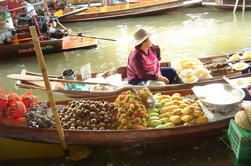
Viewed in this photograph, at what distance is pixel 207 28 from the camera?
1141 centimetres

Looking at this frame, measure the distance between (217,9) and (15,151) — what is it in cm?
1452

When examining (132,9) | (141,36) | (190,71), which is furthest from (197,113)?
(132,9)

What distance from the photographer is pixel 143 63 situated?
435 cm

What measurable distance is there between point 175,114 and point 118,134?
3.16 feet

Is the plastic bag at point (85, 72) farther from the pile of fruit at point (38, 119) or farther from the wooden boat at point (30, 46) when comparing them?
the wooden boat at point (30, 46)

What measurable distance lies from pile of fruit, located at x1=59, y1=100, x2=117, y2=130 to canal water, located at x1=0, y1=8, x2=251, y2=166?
0.59 metres

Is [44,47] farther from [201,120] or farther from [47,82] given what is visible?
[201,120]

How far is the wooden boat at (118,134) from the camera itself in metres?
3.41

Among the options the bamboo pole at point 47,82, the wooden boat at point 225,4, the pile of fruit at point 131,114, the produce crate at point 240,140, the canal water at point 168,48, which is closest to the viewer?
the bamboo pole at point 47,82

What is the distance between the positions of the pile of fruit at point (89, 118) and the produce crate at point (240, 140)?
1.70 m

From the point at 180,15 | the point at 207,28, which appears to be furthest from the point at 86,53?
the point at 180,15

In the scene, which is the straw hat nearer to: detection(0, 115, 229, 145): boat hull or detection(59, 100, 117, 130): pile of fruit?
detection(59, 100, 117, 130): pile of fruit

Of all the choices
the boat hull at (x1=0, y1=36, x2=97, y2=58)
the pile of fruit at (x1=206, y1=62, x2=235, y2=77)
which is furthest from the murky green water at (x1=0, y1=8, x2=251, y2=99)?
the pile of fruit at (x1=206, y1=62, x2=235, y2=77)

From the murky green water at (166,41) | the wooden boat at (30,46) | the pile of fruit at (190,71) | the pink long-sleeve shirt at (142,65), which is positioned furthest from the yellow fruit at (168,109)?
the wooden boat at (30,46)
